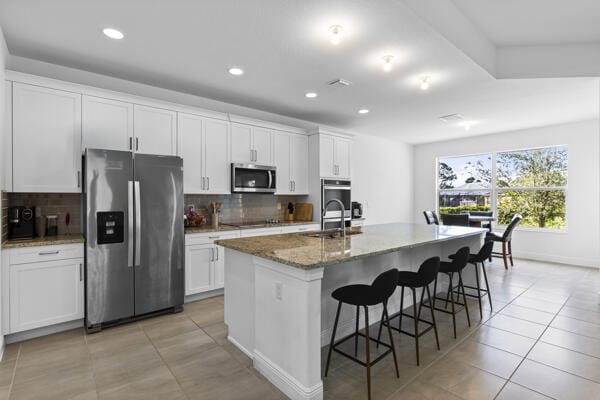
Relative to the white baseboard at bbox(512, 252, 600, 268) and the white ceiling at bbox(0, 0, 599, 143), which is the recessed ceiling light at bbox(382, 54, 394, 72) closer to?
the white ceiling at bbox(0, 0, 599, 143)

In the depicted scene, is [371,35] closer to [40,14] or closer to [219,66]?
[219,66]

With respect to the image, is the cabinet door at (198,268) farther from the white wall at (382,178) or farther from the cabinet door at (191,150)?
the white wall at (382,178)

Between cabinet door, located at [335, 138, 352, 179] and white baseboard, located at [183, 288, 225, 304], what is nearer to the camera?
white baseboard, located at [183, 288, 225, 304]

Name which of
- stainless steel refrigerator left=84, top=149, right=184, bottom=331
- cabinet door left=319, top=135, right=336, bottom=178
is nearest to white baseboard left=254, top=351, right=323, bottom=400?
stainless steel refrigerator left=84, top=149, right=184, bottom=331

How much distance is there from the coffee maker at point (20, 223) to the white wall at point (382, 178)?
5.06m

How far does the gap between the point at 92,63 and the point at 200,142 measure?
140 cm

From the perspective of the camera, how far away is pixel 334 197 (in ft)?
17.5

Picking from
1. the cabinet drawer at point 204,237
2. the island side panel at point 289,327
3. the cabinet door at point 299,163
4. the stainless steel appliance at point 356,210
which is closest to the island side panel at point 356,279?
the island side panel at point 289,327

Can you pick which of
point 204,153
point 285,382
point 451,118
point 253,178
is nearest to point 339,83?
point 253,178

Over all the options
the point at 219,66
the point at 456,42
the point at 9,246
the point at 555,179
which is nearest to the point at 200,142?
the point at 219,66

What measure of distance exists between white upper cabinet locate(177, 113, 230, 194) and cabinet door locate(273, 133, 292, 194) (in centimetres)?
85

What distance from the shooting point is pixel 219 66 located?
3.16 meters

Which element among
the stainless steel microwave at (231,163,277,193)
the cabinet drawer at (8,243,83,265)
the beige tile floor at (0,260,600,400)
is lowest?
Answer: the beige tile floor at (0,260,600,400)

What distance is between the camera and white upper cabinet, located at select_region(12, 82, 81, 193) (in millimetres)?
2869
